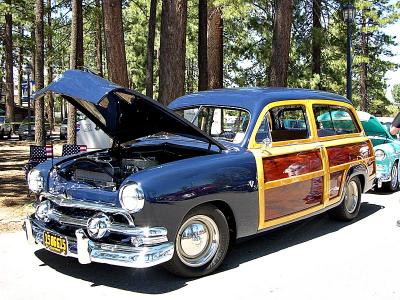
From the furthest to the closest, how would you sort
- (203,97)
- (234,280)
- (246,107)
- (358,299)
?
1. (203,97)
2. (246,107)
3. (234,280)
4. (358,299)

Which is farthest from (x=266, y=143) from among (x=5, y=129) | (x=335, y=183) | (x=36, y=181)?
(x=5, y=129)

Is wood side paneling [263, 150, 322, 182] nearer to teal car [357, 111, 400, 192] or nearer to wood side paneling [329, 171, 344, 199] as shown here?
wood side paneling [329, 171, 344, 199]

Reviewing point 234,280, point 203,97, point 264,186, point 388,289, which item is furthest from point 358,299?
point 203,97

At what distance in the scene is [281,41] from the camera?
1187 cm

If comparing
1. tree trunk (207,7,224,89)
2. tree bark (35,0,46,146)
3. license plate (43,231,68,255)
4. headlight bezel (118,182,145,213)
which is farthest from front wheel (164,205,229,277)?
tree trunk (207,7,224,89)

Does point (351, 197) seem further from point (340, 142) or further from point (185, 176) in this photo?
point (185, 176)

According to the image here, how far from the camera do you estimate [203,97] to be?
5.98 meters

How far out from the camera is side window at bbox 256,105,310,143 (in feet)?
17.6

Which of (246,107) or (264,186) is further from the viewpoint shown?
(246,107)

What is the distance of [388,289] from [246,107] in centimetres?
232

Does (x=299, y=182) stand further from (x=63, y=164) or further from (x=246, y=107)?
(x=63, y=164)

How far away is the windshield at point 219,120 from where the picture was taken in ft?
17.8

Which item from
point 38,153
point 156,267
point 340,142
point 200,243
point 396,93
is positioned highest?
point 396,93

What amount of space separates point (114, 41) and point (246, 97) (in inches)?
212
